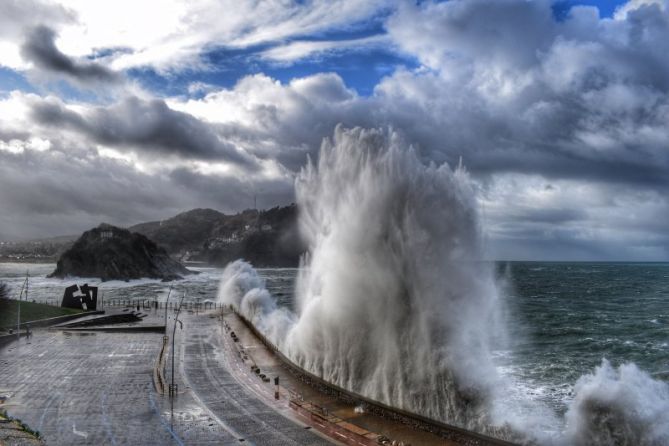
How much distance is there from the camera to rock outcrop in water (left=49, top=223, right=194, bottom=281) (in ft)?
525

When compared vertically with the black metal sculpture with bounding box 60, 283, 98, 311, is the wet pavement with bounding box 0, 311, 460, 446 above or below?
below

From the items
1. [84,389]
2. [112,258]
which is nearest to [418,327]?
[84,389]

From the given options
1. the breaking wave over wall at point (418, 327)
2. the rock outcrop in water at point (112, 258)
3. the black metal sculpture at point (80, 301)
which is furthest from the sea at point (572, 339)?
the rock outcrop in water at point (112, 258)

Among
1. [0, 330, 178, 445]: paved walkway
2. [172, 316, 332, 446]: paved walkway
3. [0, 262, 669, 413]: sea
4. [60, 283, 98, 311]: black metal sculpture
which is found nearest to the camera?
[172, 316, 332, 446]: paved walkway

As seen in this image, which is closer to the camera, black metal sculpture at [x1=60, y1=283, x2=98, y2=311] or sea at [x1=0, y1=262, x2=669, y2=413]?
sea at [x1=0, y1=262, x2=669, y2=413]

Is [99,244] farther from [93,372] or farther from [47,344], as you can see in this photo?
[93,372]

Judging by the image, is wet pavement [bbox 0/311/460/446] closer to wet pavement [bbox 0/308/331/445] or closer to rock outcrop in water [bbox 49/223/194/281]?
wet pavement [bbox 0/308/331/445]

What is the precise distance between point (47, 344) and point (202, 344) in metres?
12.6

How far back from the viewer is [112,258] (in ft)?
535

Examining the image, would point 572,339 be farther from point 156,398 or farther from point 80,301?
point 80,301

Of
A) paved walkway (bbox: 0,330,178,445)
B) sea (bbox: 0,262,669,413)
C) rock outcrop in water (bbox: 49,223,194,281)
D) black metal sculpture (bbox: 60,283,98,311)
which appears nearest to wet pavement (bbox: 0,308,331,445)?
paved walkway (bbox: 0,330,178,445)

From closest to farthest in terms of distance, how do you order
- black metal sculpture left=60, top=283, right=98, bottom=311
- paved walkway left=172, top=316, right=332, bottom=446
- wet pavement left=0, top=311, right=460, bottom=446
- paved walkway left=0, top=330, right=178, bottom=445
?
paved walkway left=172, top=316, right=332, bottom=446 → wet pavement left=0, top=311, right=460, bottom=446 → paved walkway left=0, top=330, right=178, bottom=445 → black metal sculpture left=60, top=283, right=98, bottom=311

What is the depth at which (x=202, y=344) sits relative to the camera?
44438mm

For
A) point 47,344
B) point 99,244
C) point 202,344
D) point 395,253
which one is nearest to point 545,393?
point 395,253
